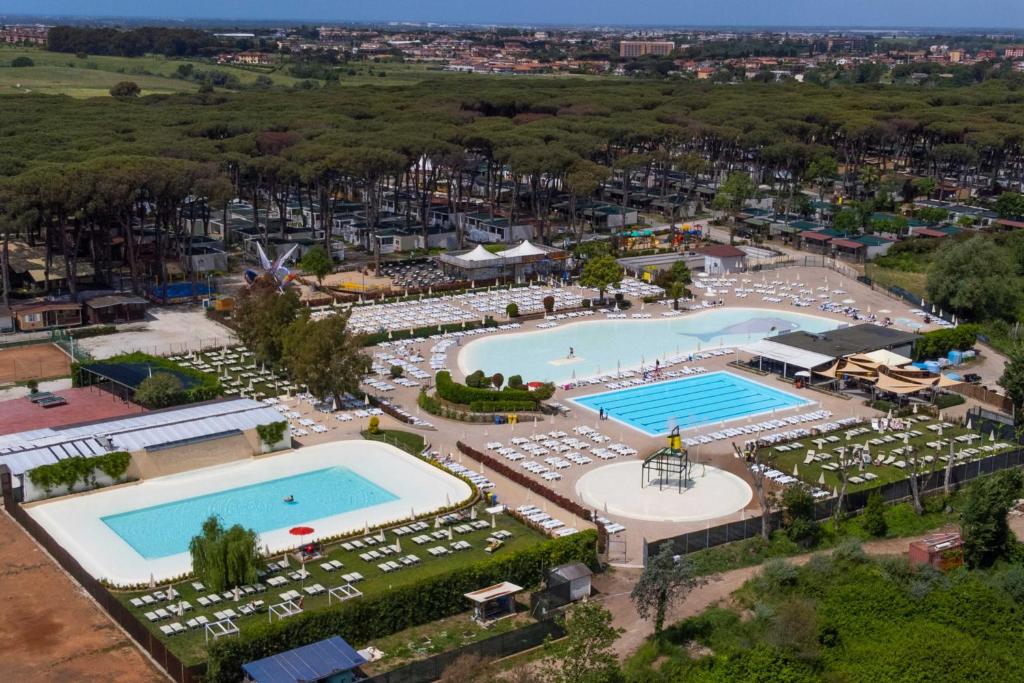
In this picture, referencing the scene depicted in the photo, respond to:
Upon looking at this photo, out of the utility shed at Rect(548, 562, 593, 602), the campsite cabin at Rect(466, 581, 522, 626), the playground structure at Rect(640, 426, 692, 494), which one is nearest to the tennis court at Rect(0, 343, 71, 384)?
the playground structure at Rect(640, 426, 692, 494)

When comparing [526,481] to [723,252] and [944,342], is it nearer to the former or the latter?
[944,342]

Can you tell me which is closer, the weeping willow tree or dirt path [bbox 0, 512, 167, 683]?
dirt path [bbox 0, 512, 167, 683]

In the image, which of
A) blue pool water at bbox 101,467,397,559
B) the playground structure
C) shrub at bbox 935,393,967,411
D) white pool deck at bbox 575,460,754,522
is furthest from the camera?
shrub at bbox 935,393,967,411

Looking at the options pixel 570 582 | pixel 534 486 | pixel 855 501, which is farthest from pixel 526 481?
pixel 855 501

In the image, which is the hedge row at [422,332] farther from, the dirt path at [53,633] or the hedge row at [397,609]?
the hedge row at [397,609]

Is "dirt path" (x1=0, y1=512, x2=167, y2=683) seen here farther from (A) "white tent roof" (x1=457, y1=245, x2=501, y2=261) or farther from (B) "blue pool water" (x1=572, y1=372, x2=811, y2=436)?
(A) "white tent roof" (x1=457, y1=245, x2=501, y2=261)

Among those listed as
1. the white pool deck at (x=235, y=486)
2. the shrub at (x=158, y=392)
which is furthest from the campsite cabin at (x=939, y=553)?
the shrub at (x=158, y=392)

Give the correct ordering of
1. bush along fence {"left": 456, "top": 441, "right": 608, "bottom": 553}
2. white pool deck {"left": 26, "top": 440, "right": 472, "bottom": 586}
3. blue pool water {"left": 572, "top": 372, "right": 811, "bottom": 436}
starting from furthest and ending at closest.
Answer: blue pool water {"left": 572, "top": 372, "right": 811, "bottom": 436}
bush along fence {"left": 456, "top": 441, "right": 608, "bottom": 553}
white pool deck {"left": 26, "top": 440, "right": 472, "bottom": 586}
